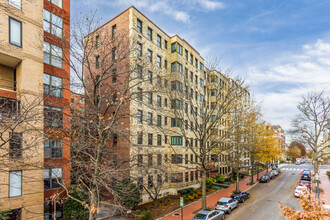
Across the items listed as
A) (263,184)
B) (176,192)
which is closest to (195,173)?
(176,192)

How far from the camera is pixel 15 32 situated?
15.5 m

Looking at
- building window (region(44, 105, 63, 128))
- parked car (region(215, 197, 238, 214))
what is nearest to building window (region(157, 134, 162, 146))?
parked car (region(215, 197, 238, 214))

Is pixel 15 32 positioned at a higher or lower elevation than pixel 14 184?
higher

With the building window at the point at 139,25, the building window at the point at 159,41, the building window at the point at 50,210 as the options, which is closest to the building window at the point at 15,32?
the building window at the point at 50,210

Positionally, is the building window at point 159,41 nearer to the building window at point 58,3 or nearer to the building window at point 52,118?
the building window at point 58,3

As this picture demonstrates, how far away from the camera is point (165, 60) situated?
30734mm

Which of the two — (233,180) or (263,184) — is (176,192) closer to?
(233,180)

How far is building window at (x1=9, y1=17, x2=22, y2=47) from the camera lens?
15.3 m

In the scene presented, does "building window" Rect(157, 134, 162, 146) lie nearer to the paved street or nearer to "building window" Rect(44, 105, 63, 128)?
the paved street

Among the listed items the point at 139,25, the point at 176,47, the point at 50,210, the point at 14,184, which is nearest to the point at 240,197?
the point at 50,210

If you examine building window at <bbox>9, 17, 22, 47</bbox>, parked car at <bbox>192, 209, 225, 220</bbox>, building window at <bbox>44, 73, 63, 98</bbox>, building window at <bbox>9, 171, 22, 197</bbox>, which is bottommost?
parked car at <bbox>192, 209, 225, 220</bbox>

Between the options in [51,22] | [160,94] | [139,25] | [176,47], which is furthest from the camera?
[176,47]

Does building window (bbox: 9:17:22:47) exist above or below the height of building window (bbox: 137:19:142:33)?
below

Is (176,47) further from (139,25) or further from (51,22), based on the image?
(51,22)
